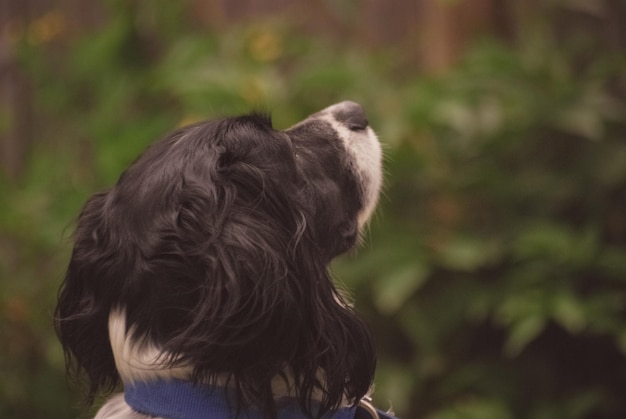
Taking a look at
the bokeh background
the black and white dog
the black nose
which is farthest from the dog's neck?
the bokeh background

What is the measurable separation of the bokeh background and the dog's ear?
1.29m

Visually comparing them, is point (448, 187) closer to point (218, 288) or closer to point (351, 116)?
point (351, 116)

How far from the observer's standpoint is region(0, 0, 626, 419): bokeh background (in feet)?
13.6

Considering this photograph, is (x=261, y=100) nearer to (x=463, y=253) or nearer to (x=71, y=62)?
(x=463, y=253)

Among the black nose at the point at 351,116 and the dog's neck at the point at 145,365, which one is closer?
the dog's neck at the point at 145,365

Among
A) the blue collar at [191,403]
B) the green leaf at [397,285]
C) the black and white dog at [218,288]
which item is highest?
the black and white dog at [218,288]

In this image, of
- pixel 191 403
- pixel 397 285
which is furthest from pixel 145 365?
pixel 397 285

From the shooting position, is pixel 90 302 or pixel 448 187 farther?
pixel 448 187

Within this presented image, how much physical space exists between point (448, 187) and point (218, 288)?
91.7 inches

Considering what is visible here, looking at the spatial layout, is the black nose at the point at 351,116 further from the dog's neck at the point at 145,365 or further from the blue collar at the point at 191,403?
the blue collar at the point at 191,403

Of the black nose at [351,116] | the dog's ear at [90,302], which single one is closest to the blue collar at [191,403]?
the dog's ear at [90,302]

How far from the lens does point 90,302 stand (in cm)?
249

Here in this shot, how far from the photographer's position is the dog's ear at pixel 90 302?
8.03ft

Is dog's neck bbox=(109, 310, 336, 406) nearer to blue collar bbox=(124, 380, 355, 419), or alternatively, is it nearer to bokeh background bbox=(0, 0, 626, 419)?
blue collar bbox=(124, 380, 355, 419)
